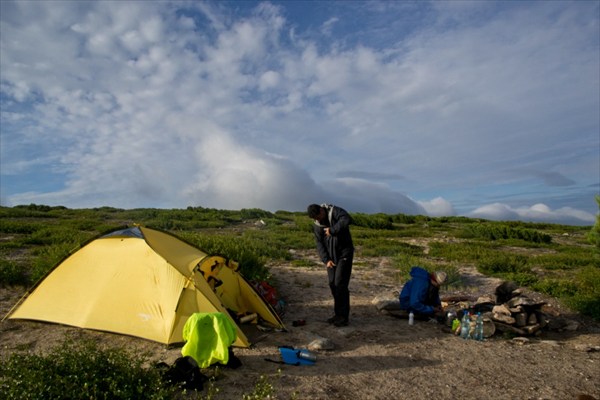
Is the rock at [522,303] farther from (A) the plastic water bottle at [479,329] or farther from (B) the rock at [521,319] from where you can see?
(A) the plastic water bottle at [479,329]

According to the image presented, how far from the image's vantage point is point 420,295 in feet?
30.3

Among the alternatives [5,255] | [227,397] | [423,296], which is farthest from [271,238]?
[227,397]

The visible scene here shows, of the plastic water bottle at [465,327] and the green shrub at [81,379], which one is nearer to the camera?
the green shrub at [81,379]

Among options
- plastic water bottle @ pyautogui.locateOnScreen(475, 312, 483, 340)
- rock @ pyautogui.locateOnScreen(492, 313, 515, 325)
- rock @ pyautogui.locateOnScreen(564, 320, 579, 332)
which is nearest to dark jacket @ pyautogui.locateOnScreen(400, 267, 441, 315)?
plastic water bottle @ pyautogui.locateOnScreen(475, 312, 483, 340)

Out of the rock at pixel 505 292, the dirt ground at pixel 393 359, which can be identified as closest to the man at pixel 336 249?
the dirt ground at pixel 393 359

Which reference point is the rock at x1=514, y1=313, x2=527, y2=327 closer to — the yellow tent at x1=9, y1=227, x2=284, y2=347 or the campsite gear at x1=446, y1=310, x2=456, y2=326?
the campsite gear at x1=446, y1=310, x2=456, y2=326

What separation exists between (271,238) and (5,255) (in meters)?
10.0

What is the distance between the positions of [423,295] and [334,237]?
8.08ft

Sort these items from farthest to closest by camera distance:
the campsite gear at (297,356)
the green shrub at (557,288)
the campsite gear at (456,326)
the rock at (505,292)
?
the green shrub at (557,288), the rock at (505,292), the campsite gear at (456,326), the campsite gear at (297,356)

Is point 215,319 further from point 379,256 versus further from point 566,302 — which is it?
point 379,256

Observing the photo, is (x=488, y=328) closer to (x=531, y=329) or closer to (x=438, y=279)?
(x=531, y=329)

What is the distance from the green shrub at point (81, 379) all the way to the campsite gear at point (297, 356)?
1.79m

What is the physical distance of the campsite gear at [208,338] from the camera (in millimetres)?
5930

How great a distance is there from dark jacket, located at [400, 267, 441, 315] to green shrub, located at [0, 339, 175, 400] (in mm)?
5595
